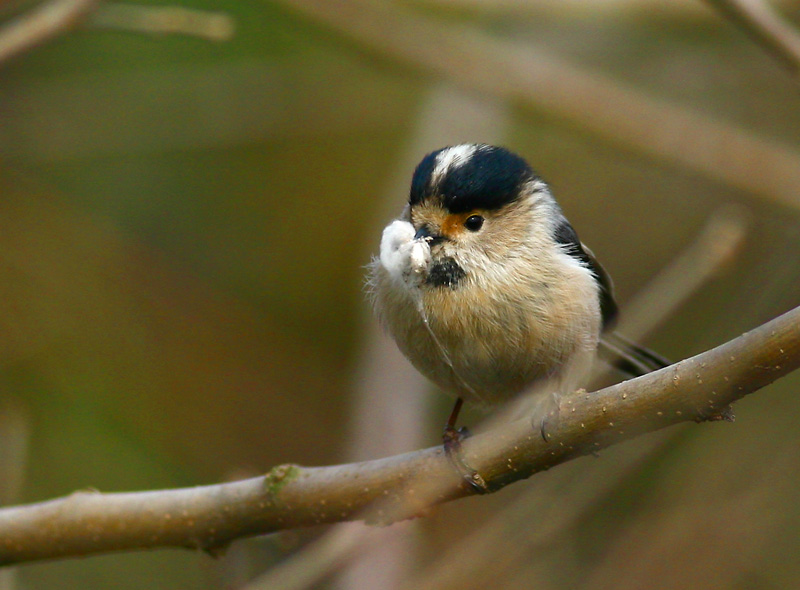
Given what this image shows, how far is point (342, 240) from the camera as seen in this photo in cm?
539

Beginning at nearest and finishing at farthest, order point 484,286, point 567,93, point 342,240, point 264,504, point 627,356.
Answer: point 264,504, point 484,286, point 627,356, point 567,93, point 342,240

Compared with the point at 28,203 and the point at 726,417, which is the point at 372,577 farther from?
the point at 28,203

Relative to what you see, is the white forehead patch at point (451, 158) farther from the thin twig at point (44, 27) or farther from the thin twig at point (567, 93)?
the thin twig at point (567, 93)

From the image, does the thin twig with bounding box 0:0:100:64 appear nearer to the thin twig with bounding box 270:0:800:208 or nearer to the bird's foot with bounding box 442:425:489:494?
the thin twig with bounding box 270:0:800:208

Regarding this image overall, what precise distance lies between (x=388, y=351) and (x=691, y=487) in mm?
1476

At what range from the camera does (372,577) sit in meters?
3.37

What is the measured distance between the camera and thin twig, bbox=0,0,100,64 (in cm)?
280

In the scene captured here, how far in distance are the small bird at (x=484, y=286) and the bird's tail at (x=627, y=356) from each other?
0.68 ft

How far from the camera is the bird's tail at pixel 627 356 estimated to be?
313cm

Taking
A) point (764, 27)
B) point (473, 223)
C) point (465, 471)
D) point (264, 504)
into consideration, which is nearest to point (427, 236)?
point (473, 223)

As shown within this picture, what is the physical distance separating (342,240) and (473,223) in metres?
2.65

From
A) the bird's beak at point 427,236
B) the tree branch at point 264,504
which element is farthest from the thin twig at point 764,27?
the tree branch at point 264,504

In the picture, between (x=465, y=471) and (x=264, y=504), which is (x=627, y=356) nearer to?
(x=465, y=471)

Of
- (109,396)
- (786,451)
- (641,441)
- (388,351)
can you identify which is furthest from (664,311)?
(109,396)
